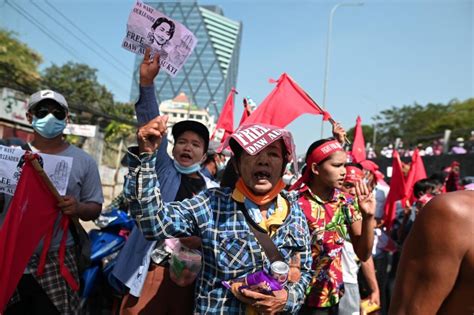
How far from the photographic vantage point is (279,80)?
4605 millimetres

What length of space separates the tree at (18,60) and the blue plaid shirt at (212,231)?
1088 inches

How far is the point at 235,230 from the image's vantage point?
77.2 inches

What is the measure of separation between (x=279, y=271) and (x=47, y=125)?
6.61 feet

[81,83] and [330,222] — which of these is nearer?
[330,222]

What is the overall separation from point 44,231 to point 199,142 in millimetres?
1202

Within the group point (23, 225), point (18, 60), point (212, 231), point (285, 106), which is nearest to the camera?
point (212, 231)

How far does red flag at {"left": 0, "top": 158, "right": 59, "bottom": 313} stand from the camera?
8.42 ft

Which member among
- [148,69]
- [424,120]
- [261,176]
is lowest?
[261,176]

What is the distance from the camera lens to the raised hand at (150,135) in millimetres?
1811

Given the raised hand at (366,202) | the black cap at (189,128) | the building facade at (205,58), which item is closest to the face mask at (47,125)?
the black cap at (189,128)

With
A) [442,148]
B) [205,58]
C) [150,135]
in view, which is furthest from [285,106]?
[205,58]

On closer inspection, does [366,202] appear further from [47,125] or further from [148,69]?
[47,125]

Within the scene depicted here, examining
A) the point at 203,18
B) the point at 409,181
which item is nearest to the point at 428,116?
the point at 409,181

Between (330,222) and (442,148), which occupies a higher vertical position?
(442,148)
